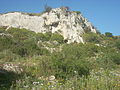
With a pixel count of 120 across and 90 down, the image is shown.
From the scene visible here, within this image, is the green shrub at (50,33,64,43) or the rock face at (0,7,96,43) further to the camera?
the rock face at (0,7,96,43)

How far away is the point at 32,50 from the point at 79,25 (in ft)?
79.3

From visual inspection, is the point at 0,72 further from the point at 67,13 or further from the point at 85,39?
the point at 67,13

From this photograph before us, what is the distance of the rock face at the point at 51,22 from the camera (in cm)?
3491

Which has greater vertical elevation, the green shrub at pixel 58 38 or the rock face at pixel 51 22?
the rock face at pixel 51 22

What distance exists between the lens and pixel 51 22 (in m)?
36.4

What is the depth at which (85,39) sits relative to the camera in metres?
31.9

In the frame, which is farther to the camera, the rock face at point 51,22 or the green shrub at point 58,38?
the rock face at point 51,22

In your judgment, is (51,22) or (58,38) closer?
(58,38)

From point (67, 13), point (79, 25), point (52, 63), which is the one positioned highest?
point (67, 13)

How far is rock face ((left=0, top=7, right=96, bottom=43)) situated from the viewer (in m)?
34.9

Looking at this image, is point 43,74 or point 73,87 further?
point 43,74

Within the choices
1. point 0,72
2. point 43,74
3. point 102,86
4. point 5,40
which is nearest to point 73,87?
point 102,86

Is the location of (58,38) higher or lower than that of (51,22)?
lower

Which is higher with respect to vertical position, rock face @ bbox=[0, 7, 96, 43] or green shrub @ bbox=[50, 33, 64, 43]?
rock face @ bbox=[0, 7, 96, 43]
